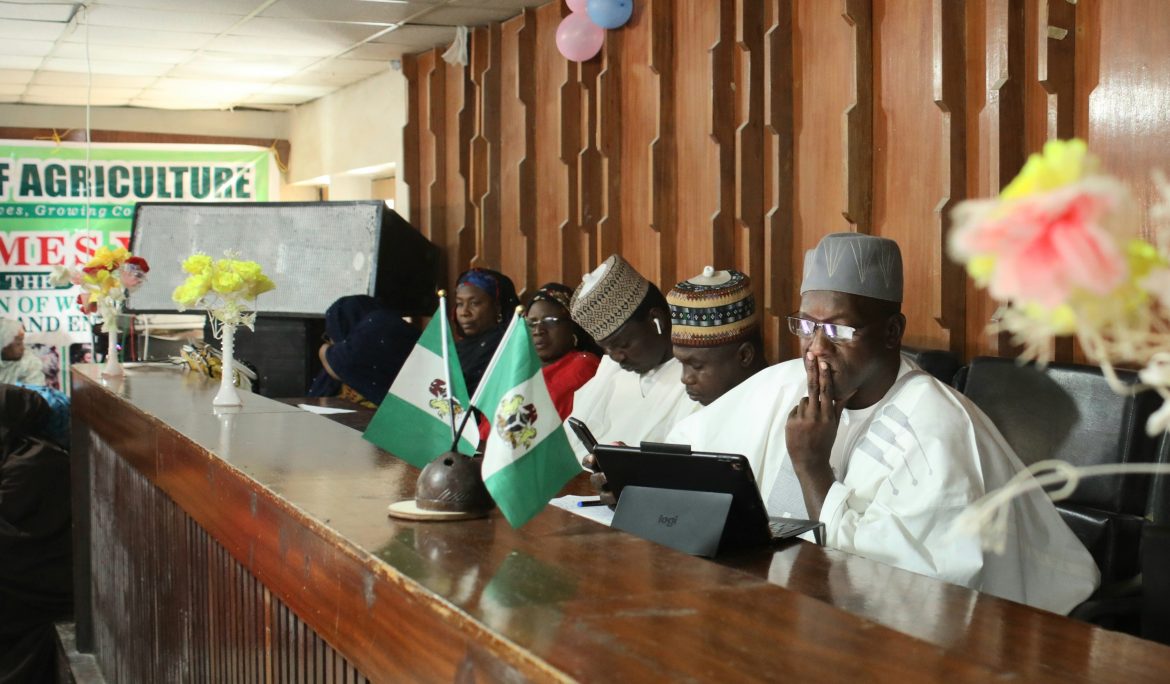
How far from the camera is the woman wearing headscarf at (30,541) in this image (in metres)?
5.10

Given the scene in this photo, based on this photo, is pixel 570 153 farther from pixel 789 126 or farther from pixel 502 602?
pixel 502 602

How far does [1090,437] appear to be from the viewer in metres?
2.63

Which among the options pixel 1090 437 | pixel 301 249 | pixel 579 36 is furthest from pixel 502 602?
pixel 301 249

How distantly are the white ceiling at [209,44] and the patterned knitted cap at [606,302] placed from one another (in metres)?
2.58

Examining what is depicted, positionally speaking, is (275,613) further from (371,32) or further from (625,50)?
(371,32)

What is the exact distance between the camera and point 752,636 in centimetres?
127

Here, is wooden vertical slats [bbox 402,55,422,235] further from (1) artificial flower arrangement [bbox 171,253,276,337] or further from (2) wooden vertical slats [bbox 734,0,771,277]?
(1) artificial flower arrangement [bbox 171,253,276,337]

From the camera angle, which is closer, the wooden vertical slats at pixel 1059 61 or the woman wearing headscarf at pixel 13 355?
the wooden vertical slats at pixel 1059 61

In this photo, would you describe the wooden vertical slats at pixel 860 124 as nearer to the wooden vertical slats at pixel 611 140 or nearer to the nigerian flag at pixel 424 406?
the wooden vertical slats at pixel 611 140

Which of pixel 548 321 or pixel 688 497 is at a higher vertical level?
pixel 548 321

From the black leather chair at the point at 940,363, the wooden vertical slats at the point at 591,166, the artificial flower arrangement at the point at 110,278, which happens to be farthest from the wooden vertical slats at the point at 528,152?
the black leather chair at the point at 940,363

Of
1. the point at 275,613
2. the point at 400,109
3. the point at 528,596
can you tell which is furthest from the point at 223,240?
the point at 528,596

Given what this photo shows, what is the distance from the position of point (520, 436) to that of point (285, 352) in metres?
4.86

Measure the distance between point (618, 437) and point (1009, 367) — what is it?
1.36 metres
